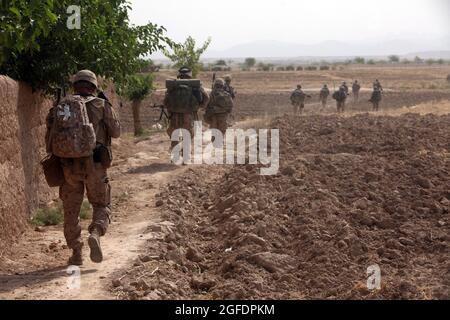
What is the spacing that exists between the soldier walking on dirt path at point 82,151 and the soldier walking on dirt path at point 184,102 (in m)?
6.05

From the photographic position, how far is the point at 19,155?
25.6 feet

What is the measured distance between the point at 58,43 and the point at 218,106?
5891 mm

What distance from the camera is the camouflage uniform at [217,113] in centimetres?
1445

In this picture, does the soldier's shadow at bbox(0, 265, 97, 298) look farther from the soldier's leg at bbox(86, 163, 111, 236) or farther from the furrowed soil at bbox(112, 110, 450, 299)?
the furrowed soil at bbox(112, 110, 450, 299)

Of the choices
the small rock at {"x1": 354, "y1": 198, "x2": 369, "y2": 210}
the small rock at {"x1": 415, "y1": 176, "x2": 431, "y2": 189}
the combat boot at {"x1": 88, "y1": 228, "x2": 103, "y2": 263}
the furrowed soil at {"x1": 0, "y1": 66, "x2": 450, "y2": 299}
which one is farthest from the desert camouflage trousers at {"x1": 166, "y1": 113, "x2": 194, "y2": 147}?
the combat boot at {"x1": 88, "y1": 228, "x2": 103, "y2": 263}

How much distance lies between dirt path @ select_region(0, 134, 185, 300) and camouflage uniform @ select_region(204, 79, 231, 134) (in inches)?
123

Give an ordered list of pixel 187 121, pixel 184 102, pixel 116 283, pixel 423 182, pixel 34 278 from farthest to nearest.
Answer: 1. pixel 187 121
2. pixel 184 102
3. pixel 423 182
4. pixel 34 278
5. pixel 116 283

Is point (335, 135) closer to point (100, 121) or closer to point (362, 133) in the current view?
point (362, 133)


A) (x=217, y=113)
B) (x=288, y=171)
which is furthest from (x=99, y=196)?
(x=217, y=113)

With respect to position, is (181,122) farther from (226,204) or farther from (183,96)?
(226,204)

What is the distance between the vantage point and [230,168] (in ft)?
40.7

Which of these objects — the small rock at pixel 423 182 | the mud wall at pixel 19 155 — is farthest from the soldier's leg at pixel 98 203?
the small rock at pixel 423 182

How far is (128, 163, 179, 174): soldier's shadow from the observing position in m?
11.8
